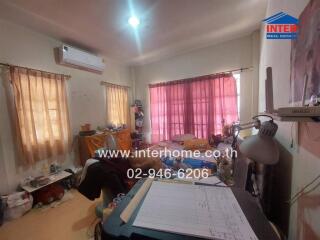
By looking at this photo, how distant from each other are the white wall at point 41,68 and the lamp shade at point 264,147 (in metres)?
3.01

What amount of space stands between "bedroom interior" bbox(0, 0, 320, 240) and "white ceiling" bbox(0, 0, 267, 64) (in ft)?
0.08

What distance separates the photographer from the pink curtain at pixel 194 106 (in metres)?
3.43

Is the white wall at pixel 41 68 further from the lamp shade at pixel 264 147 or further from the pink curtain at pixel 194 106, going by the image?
the lamp shade at pixel 264 147

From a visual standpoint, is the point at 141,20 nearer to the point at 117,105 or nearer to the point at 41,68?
the point at 41,68

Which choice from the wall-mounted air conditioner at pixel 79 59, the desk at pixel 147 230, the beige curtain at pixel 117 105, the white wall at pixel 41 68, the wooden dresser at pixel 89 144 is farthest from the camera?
the beige curtain at pixel 117 105

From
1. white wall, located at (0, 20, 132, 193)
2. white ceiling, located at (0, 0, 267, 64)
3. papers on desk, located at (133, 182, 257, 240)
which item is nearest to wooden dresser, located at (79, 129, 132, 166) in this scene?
white wall, located at (0, 20, 132, 193)

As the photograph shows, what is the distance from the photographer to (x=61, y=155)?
2.93 m

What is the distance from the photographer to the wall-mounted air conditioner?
2801 millimetres

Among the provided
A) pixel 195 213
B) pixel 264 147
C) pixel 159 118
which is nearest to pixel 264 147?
pixel 264 147

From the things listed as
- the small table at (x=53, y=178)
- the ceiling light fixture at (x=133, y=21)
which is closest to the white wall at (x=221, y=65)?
the ceiling light fixture at (x=133, y=21)

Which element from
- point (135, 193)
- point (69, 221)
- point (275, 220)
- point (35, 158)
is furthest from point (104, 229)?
point (35, 158)

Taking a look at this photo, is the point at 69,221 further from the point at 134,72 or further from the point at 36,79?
the point at 134,72

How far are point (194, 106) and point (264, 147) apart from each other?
332 cm

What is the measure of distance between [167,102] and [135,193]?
11.8ft
